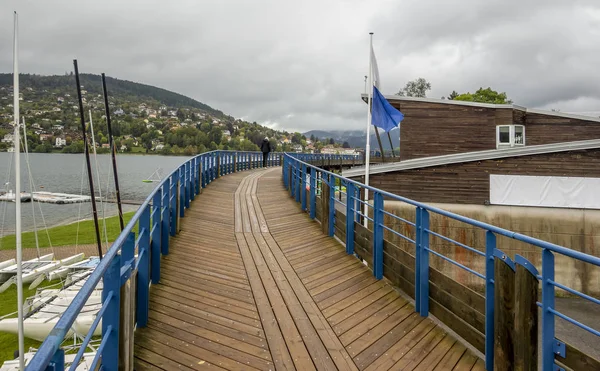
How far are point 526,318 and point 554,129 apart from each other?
22.4 m

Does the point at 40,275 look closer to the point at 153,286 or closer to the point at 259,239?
the point at 259,239

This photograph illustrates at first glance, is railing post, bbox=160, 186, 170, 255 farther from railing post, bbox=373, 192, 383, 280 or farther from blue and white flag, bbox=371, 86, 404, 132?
blue and white flag, bbox=371, 86, 404, 132

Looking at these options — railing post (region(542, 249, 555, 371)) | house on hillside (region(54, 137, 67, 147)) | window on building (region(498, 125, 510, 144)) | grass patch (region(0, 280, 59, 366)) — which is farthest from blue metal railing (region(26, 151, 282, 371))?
house on hillside (region(54, 137, 67, 147))

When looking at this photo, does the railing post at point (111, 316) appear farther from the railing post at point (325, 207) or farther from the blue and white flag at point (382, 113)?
the blue and white flag at point (382, 113)

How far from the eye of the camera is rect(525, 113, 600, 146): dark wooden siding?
65.8ft

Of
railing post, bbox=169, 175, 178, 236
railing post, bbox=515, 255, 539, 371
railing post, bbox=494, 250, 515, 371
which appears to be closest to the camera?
railing post, bbox=515, 255, 539, 371

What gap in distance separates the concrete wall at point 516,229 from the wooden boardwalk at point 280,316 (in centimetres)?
939

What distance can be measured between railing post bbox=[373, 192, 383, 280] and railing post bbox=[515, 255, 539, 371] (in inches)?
101

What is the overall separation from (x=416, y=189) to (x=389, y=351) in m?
13.2

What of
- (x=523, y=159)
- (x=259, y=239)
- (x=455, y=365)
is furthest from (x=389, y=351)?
(x=523, y=159)

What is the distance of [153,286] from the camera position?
477 cm

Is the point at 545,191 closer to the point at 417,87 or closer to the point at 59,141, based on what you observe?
the point at 417,87

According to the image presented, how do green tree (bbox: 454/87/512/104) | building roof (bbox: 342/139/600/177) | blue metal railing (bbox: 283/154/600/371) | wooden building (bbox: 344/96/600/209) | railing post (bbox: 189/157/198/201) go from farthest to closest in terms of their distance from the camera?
green tree (bbox: 454/87/512/104), wooden building (bbox: 344/96/600/209), building roof (bbox: 342/139/600/177), railing post (bbox: 189/157/198/201), blue metal railing (bbox: 283/154/600/371)

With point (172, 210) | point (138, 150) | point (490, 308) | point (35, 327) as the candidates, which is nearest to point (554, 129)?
point (490, 308)
